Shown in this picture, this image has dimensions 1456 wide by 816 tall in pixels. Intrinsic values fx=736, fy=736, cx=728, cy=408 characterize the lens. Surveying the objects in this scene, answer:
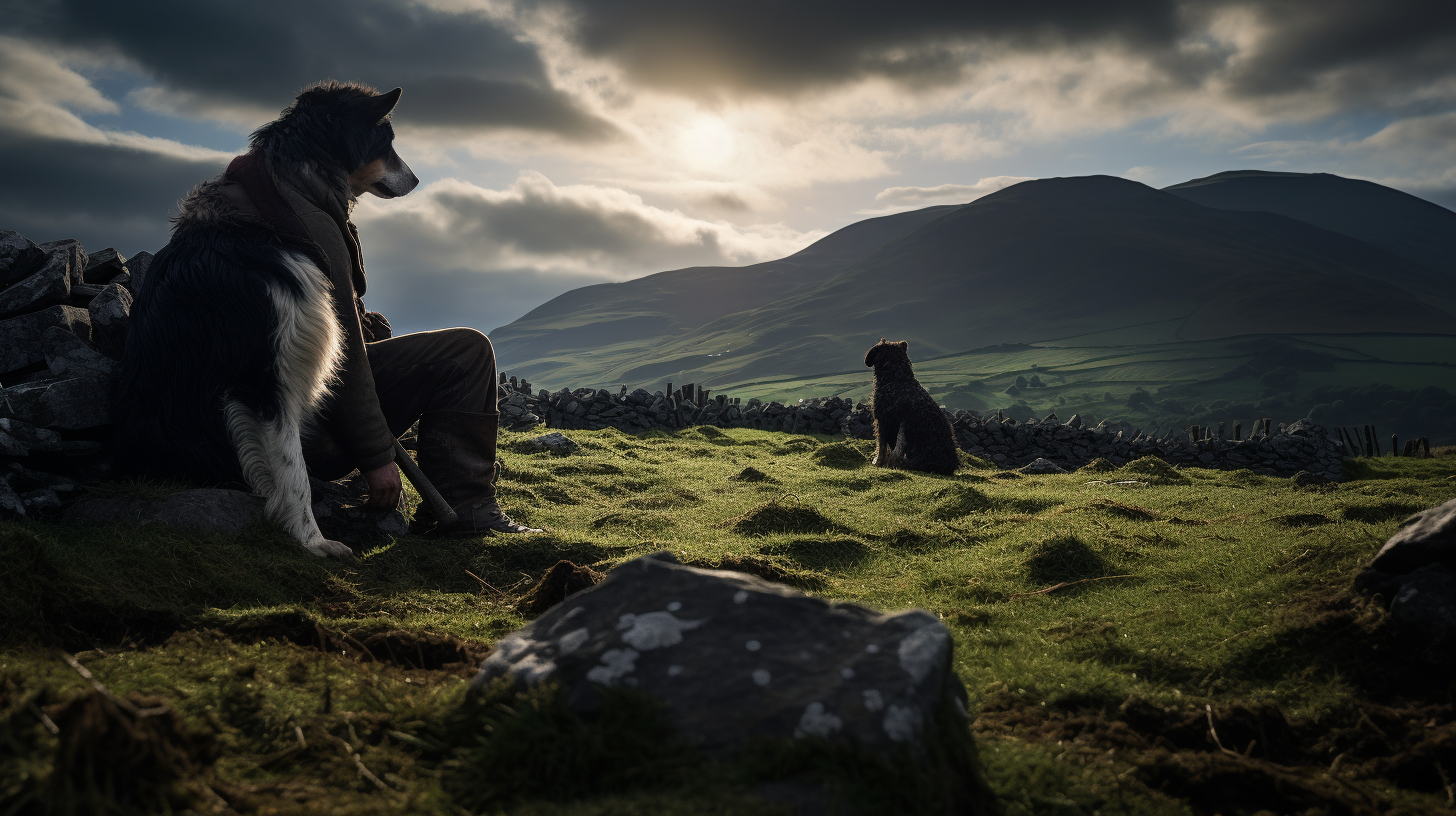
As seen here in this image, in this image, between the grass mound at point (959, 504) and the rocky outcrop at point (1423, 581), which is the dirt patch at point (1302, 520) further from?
the rocky outcrop at point (1423, 581)

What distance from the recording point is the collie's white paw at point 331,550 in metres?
5.05

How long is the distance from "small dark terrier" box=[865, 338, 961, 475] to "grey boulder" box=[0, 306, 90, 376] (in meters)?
10.6

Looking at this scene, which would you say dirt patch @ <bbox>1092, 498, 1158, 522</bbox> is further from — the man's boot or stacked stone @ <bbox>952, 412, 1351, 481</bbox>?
stacked stone @ <bbox>952, 412, 1351, 481</bbox>

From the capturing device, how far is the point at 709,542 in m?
6.85

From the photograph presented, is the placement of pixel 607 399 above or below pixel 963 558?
above

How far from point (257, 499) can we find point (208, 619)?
165 centimetres

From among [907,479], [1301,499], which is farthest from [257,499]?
[1301,499]

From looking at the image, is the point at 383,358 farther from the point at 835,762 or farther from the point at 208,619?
the point at 835,762

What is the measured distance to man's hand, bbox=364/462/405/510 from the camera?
5.86 metres

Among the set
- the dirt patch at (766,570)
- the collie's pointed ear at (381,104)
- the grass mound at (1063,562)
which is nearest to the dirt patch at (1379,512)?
the grass mound at (1063,562)

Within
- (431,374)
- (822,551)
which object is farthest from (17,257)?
(822,551)

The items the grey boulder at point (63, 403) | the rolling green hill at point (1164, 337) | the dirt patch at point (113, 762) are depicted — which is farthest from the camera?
the rolling green hill at point (1164, 337)

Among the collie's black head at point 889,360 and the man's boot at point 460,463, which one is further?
the collie's black head at point 889,360

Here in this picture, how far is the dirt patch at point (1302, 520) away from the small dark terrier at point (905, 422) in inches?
231
